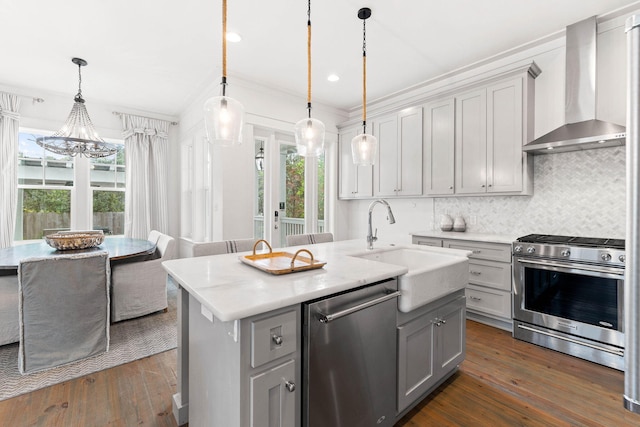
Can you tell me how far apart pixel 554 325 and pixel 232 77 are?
421 cm

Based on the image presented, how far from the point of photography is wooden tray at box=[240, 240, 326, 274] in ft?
4.85

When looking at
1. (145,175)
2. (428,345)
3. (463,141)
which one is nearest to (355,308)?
(428,345)

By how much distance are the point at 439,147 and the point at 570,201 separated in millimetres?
1403

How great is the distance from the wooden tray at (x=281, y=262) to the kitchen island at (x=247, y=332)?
0.10 ft

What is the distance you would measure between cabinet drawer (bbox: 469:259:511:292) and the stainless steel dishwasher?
6.25 feet

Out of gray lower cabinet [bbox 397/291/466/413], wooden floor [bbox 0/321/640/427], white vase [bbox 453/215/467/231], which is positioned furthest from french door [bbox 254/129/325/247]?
gray lower cabinet [bbox 397/291/466/413]

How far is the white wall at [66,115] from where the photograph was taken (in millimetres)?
4074

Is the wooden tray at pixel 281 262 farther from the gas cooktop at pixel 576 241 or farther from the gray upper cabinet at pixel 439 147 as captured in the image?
the gray upper cabinet at pixel 439 147

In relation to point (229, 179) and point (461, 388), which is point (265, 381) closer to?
point (461, 388)

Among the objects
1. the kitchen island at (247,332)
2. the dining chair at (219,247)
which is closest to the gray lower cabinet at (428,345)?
the kitchen island at (247,332)

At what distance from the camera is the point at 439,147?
3.63m

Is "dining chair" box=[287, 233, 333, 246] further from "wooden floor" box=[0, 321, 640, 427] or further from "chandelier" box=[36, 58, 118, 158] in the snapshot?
"chandelier" box=[36, 58, 118, 158]

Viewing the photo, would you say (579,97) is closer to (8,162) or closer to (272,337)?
(272,337)

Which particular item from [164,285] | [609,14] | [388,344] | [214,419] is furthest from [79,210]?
[609,14]
